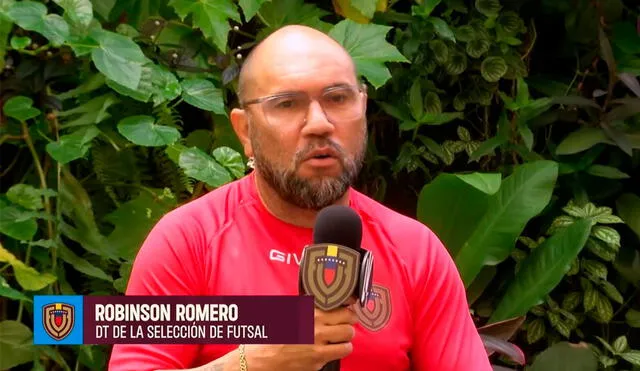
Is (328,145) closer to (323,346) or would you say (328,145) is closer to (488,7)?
(323,346)

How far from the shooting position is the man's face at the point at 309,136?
128 centimetres

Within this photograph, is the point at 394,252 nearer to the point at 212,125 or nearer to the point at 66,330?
the point at 66,330

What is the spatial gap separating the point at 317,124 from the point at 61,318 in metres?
0.53

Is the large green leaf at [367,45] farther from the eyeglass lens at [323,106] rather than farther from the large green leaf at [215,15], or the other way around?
the eyeglass lens at [323,106]

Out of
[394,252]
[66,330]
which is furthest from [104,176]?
[394,252]

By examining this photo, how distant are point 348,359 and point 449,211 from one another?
98 cm

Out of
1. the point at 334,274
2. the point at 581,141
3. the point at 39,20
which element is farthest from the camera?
the point at 581,141

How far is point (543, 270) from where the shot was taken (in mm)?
2260

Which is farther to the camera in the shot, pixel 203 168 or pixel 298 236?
pixel 203 168

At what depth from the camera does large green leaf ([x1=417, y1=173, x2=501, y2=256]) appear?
7.35 ft

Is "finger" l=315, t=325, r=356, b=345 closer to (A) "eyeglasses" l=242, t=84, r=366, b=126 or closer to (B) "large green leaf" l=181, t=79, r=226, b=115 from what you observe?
(A) "eyeglasses" l=242, t=84, r=366, b=126

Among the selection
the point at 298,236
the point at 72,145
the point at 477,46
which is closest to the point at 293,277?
the point at 298,236

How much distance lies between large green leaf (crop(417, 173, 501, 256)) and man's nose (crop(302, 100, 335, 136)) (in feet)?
3.20

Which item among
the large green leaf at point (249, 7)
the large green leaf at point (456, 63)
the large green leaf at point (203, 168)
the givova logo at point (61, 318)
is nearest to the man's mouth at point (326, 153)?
the givova logo at point (61, 318)
